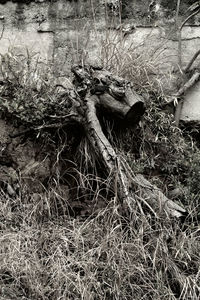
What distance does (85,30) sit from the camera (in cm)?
473

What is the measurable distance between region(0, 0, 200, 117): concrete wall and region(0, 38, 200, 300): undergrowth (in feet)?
0.99

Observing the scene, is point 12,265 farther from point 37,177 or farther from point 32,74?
point 32,74

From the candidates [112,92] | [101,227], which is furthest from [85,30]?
[101,227]

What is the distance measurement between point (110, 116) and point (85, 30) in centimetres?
102

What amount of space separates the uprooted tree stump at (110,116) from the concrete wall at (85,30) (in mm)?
618

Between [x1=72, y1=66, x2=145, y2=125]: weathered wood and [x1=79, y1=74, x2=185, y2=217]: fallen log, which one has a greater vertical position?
[x1=72, y1=66, x2=145, y2=125]: weathered wood

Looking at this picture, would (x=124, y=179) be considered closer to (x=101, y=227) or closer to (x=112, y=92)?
(x=101, y=227)

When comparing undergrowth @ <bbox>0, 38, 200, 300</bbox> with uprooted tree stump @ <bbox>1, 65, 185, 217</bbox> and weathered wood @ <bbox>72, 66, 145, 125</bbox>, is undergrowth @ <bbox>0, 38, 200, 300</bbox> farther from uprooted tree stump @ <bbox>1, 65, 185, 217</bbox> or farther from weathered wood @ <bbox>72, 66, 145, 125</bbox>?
weathered wood @ <bbox>72, 66, 145, 125</bbox>

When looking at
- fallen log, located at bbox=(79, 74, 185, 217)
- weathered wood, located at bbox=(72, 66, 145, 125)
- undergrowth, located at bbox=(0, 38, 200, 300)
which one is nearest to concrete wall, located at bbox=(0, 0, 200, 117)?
Result: undergrowth, located at bbox=(0, 38, 200, 300)

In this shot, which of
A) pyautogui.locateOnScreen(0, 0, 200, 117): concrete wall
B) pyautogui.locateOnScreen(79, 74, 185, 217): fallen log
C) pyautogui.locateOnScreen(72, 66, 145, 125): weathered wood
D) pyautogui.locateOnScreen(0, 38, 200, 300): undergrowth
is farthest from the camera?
pyautogui.locateOnScreen(0, 0, 200, 117): concrete wall

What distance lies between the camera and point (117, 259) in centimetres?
329

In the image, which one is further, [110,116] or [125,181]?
[110,116]

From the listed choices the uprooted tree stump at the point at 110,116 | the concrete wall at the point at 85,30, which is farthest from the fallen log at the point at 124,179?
the concrete wall at the point at 85,30

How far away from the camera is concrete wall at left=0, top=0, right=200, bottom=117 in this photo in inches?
183
